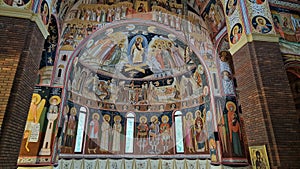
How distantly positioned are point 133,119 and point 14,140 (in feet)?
34.9

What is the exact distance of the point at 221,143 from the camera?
9211 millimetres

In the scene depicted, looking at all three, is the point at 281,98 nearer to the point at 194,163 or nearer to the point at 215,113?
the point at 215,113

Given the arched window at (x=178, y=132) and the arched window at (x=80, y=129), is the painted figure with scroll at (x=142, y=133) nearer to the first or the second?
the arched window at (x=178, y=132)

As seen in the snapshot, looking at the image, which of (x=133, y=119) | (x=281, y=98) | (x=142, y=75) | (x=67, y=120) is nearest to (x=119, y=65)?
(x=142, y=75)

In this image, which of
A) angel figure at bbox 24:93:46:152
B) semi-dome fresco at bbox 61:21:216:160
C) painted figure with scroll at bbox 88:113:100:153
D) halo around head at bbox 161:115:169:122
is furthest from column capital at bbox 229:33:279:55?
painted figure with scroll at bbox 88:113:100:153

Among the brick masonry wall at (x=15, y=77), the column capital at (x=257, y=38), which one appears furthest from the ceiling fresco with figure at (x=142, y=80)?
the brick masonry wall at (x=15, y=77)

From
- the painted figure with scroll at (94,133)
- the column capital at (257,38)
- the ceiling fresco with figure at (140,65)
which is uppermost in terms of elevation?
the ceiling fresco with figure at (140,65)

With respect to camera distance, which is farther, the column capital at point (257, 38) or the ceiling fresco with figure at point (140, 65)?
the ceiling fresco with figure at point (140, 65)

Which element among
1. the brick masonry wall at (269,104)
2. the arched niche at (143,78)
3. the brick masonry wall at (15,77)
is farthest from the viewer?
the arched niche at (143,78)

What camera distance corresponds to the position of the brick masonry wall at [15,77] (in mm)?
4332

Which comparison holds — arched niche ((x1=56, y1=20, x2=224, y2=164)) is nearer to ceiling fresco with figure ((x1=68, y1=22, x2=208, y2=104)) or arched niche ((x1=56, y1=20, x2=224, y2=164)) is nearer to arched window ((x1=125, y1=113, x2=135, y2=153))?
ceiling fresco with figure ((x1=68, y1=22, x2=208, y2=104))

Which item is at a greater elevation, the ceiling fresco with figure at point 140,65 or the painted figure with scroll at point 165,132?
the ceiling fresco with figure at point 140,65

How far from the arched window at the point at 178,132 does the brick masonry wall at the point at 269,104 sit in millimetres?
8476

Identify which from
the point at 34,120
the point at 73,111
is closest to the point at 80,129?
the point at 73,111
